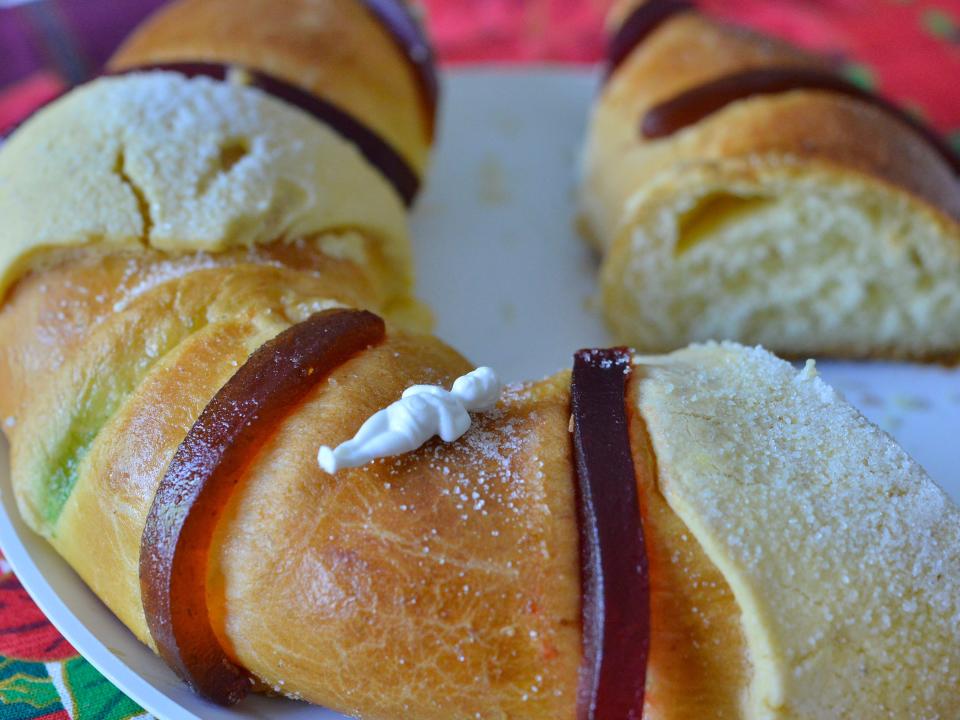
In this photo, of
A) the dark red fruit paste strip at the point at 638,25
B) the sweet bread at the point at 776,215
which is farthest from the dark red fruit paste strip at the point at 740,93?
the dark red fruit paste strip at the point at 638,25

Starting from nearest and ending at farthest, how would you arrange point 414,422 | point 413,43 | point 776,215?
point 414,422 < point 776,215 < point 413,43

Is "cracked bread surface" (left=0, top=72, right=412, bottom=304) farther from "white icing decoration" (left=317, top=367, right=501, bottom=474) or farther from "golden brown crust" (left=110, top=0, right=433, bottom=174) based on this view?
"white icing decoration" (left=317, top=367, right=501, bottom=474)

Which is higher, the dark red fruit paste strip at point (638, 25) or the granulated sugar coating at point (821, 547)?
the dark red fruit paste strip at point (638, 25)

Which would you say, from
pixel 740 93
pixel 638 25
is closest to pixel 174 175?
pixel 740 93

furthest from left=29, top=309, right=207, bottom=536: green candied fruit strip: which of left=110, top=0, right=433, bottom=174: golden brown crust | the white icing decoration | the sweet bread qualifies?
the sweet bread

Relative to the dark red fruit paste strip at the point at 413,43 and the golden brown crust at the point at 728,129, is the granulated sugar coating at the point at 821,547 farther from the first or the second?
the dark red fruit paste strip at the point at 413,43

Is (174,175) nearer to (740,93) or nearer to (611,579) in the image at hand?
(611,579)
